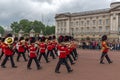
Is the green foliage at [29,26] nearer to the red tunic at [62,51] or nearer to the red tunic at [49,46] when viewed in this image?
the red tunic at [49,46]

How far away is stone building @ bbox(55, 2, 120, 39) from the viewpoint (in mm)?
88562

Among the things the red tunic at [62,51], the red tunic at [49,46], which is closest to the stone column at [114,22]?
the red tunic at [49,46]

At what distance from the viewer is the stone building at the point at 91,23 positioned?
8856cm

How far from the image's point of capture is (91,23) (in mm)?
99625

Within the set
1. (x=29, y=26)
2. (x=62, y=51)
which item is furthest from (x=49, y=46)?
(x=29, y=26)

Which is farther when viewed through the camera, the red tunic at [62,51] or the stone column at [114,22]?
the stone column at [114,22]

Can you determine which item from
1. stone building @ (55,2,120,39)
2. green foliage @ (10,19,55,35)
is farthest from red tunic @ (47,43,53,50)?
green foliage @ (10,19,55,35)

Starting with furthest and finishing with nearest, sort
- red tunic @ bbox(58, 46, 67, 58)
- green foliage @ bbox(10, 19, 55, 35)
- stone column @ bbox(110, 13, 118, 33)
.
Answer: green foliage @ bbox(10, 19, 55, 35), stone column @ bbox(110, 13, 118, 33), red tunic @ bbox(58, 46, 67, 58)

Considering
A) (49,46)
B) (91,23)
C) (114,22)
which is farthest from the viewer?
(91,23)

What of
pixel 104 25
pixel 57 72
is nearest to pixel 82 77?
pixel 57 72

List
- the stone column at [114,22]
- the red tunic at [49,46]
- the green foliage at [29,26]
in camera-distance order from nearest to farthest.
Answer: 1. the red tunic at [49,46]
2. the stone column at [114,22]
3. the green foliage at [29,26]

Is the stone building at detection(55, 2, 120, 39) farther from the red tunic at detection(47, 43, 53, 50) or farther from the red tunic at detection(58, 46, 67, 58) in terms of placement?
the red tunic at detection(58, 46, 67, 58)

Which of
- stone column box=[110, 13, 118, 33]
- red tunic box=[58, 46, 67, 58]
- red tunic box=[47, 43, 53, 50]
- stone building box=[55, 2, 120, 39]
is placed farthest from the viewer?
stone building box=[55, 2, 120, 39]

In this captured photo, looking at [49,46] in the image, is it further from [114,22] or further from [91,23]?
[91,23]
